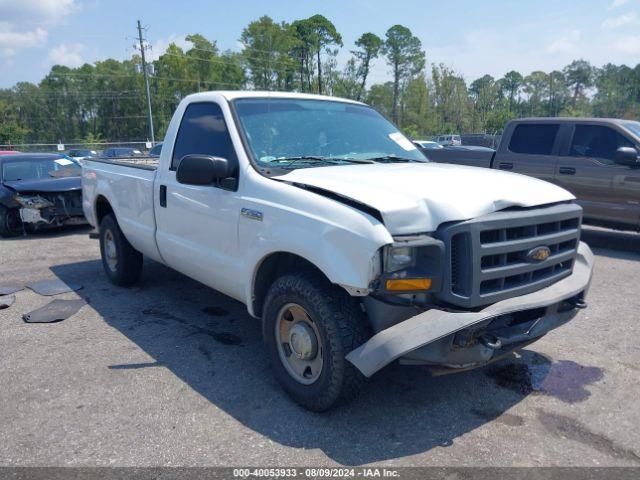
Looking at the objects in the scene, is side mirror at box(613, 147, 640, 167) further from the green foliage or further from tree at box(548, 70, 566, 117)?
tree at box(548, 70, 566, 117)

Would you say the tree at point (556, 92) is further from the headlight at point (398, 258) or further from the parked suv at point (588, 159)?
the headlight at point (398, 258)

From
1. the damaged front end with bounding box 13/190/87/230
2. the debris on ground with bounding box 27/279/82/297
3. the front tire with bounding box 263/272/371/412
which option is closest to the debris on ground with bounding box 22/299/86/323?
the debris on ground with bounding box 27/279/82/297

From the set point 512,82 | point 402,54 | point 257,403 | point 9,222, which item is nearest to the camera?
point 257,403

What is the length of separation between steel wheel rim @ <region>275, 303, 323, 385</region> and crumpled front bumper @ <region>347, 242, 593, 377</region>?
0.45m

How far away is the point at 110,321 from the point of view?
17.0 feet

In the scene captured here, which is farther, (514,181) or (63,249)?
(63,249)

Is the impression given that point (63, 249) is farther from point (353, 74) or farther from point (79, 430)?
point (353, 74)

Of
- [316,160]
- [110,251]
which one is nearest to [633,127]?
[316,160]

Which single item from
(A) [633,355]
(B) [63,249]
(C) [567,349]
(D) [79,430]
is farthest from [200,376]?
(B) [63,249]

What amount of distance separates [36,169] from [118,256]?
5.88 m

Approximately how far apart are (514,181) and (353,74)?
250ft

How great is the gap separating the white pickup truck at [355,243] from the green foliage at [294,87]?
5299cm

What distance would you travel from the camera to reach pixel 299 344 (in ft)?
11.0

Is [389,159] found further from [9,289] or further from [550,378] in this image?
Answer: [9,289]
